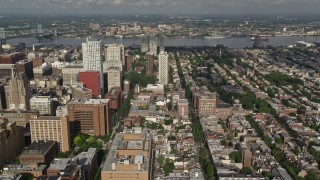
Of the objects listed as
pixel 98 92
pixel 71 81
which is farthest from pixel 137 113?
pixel 71 81

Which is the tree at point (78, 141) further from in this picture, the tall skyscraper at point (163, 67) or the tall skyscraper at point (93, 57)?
the tall skyscraper at point (163, 67)

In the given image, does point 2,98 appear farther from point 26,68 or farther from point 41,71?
point 26,68

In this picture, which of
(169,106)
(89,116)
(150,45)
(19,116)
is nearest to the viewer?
(89,116)

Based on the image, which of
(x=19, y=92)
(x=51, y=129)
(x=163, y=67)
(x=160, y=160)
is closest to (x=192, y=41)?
(x=163, y=67)

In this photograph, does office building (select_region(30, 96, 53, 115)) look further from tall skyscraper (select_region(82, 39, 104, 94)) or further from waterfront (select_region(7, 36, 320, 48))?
waterfront (select_region(7, 36, 320, 48))

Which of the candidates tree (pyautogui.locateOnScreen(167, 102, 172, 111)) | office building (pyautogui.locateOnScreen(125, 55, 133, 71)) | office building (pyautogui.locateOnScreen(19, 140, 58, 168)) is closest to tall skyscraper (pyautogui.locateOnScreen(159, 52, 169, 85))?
tree (pyautogui.locateOnScreen(167, 102, 172, 111))

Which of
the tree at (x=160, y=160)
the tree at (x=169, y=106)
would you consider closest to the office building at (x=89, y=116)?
the tree at (x=160, y=160)

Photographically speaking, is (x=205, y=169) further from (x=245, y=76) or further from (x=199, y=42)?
(x=199, y=42)
